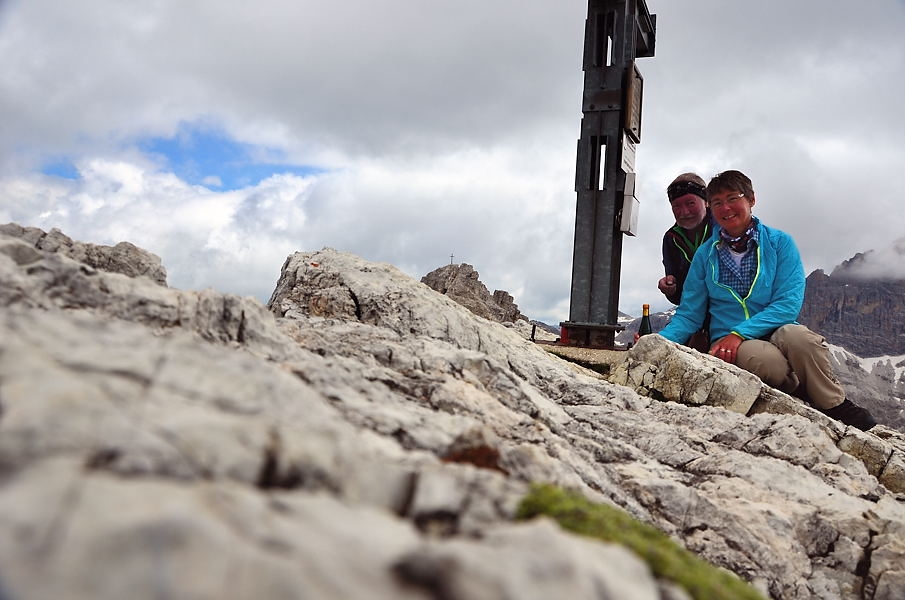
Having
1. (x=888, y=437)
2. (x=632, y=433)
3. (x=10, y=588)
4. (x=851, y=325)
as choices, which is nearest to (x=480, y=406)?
(x=632, y=433)

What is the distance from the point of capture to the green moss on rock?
4.96 meters

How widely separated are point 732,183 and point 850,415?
6.53 m

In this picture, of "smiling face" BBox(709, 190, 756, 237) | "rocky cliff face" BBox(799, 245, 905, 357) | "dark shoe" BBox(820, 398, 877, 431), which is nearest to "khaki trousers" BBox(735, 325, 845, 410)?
"dark shoe" BBox(820, 398, 877, 431)

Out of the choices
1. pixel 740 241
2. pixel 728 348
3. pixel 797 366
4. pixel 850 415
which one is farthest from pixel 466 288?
pixel 850 415

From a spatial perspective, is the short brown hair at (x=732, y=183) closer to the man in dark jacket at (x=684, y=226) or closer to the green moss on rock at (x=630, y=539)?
the man in dark jacket at (x=684, y=226)

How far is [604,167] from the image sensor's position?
797 inches

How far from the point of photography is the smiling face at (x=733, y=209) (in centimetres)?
1820

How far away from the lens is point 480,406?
28.2ft

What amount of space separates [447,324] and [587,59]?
38.0 ft

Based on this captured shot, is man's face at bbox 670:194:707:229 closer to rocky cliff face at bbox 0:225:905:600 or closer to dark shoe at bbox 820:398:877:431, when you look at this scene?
dark shoe at bbox 820:398:877:431

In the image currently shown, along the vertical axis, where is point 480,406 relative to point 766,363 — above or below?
below

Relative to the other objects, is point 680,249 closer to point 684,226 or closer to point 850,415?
point 684,226

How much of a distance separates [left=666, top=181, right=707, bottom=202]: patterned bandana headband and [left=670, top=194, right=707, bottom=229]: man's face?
0.31ft

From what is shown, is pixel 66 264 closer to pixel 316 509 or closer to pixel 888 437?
pixel 316 509
